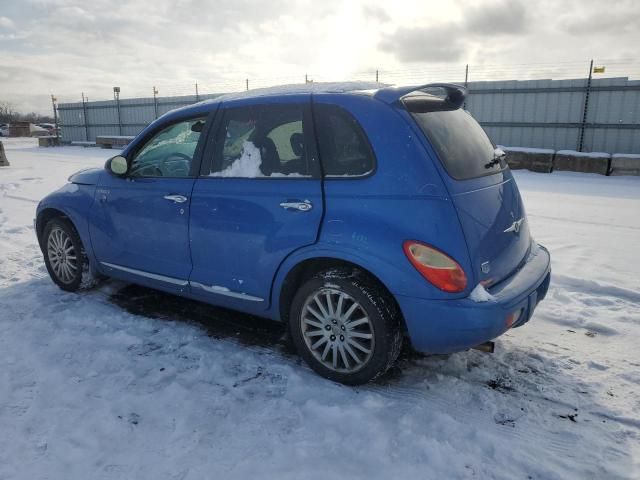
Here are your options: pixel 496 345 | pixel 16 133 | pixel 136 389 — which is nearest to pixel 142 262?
pixel 136 389

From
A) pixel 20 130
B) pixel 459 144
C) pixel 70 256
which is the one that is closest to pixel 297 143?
pixel 459 144

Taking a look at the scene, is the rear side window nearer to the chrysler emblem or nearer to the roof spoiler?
the roof spoiler

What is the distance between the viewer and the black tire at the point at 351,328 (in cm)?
280

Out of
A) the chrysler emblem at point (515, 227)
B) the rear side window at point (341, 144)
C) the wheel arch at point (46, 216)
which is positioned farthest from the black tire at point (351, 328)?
the wheel arch at point (46, 216)

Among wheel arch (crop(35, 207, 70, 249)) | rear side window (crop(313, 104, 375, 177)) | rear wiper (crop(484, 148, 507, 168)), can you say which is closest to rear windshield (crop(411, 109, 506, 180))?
rear wiper (crop(484, 148, 507, 168))

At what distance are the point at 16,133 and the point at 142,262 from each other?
53.5m

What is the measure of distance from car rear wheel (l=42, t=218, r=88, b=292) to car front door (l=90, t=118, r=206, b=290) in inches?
12.4

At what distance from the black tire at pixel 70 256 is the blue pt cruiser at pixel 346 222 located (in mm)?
952

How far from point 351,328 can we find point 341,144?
114cm

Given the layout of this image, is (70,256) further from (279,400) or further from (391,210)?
(391,210)

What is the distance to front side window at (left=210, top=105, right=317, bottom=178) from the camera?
10.2ft

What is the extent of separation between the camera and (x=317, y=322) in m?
3.05

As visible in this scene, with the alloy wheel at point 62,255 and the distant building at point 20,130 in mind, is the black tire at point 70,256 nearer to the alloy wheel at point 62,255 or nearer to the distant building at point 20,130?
the alloy wheel at point 62,255

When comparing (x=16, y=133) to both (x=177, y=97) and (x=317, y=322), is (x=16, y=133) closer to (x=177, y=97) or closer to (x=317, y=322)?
(x=177, y=97)
